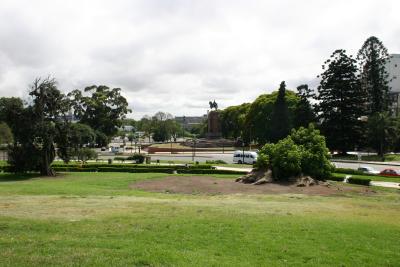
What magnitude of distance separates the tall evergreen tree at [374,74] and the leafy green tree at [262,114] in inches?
573

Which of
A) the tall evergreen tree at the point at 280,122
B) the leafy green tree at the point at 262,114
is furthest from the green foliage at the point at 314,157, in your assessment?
the leafy green tree at the point at 262,114

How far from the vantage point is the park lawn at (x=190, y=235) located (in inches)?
399

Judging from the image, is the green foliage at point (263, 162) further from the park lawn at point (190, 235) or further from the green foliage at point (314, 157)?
the park lawn at point (190, 235)

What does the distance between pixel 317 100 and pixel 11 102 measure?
51.7 meters

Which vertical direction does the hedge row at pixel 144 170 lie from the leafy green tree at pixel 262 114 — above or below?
below

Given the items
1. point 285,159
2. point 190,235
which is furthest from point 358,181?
point 190,235

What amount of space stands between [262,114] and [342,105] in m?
22.3

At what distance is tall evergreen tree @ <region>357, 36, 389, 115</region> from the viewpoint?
7681 cm

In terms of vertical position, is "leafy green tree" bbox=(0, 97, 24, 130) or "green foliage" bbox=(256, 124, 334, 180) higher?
"leafy green tree" bbox=(0, 97, 24, 130)

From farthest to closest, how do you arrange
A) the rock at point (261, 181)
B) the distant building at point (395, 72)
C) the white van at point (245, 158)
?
the distant building at point (395, 72) → the white van at point (245, 158) → the rock at point (261, 181)

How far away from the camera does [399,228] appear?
15.5 meters

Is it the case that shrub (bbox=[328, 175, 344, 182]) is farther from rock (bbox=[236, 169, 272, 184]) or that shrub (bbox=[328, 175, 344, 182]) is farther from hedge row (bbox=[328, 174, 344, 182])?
rock (bbox=[236, 169, 272, 184])

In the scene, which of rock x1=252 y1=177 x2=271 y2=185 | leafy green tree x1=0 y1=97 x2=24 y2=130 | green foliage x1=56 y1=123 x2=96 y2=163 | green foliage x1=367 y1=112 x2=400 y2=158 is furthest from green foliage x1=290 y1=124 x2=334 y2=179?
green foliage x1=367 y1=112 x2=400 y2=158

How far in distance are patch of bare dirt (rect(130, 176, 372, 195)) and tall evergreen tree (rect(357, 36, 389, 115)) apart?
4843cm
